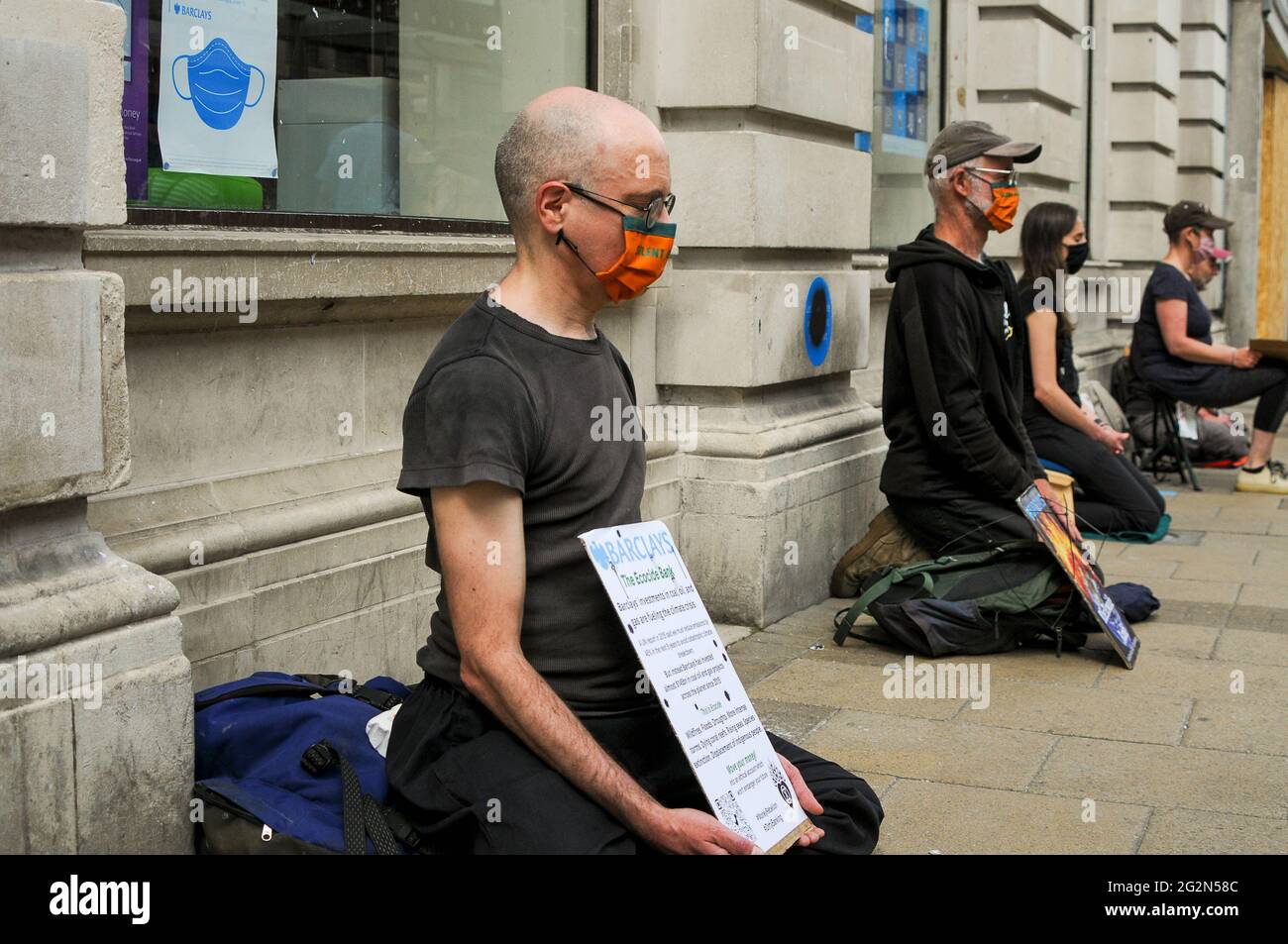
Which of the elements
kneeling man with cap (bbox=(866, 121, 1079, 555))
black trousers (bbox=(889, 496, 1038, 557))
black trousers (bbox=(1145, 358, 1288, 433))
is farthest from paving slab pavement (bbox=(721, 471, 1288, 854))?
black trousers (bbox=(1145, 358, 1288, 433))

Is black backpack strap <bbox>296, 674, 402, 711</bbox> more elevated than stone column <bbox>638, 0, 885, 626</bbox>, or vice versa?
stone column <bbox>638, 0, 885, 626</bbox>

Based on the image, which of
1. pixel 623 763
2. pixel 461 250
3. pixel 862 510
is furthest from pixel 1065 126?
pixel 623 763

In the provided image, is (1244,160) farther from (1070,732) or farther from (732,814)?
(732,814)

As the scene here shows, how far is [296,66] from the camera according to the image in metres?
4.56

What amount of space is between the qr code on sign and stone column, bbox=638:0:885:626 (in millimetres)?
3207

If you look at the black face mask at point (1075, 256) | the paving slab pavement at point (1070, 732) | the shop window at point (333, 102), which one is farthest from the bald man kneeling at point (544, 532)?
the black face mask at point (1075, 256)

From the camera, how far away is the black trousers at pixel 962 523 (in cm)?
594

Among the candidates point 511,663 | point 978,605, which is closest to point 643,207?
point 511,663

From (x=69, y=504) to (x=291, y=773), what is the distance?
0.69m

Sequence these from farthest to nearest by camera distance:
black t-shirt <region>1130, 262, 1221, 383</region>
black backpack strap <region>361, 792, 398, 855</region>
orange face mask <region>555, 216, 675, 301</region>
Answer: black t-shirt <region>1130, 262, 1221, 383</region>
orange face mask <region>555, 216, 675, 301</region>
black backpack strap <region>361, 792, 398, 855</region>

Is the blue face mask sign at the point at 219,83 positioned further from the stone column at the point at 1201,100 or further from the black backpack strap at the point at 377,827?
the stone column at the point at 1201,100

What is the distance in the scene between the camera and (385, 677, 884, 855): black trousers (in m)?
2.80

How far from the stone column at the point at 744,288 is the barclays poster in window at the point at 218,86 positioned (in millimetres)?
2032

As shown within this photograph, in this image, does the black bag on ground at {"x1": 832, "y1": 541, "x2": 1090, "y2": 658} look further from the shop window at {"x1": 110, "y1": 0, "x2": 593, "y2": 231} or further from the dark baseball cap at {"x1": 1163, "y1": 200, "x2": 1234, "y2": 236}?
the dark baseball cap at {"x1": 1163, "y1": 200, "x2": 1234, "y2": 236}
